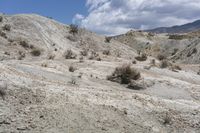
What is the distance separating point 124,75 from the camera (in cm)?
3011

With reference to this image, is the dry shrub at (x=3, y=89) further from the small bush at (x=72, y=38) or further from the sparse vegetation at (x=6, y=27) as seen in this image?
the small bush at (x=72, y=38)

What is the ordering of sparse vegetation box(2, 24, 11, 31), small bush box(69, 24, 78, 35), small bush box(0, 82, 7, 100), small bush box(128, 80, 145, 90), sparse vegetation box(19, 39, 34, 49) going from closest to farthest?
small bush box(0, 82, 7, 100) → small bush box(128, 80, 145, 90) → sparse vegetation box(19, 39, 34, 49) → sparse vegetation box(2, 24, 11, 31) → small bush box(69, 24, 78, 35)

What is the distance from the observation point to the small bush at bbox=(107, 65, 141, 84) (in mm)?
29812

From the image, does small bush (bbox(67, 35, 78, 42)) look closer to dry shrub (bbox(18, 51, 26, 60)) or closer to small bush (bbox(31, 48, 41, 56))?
small bush (bbox(31, 48, 41, 56))

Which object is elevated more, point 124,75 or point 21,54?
point 21,54

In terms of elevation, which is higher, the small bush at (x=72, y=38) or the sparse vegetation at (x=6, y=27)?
the sparse vegetation at (x=6, y=27)

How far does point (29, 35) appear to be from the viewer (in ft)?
160

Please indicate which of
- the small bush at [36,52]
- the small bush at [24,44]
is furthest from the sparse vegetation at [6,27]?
the small bush at [36,52]

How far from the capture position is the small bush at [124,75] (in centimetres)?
2981

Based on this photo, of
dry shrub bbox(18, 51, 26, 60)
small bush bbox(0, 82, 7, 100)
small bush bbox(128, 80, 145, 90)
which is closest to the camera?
small bush bbox(0, 82, 7, 100)

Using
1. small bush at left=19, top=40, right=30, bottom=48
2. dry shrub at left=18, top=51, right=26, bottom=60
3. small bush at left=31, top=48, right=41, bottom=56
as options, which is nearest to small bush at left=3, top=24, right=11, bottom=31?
small bush at left=19, top=40, right=30, bottom=48

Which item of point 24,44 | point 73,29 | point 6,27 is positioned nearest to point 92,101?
point 24,44

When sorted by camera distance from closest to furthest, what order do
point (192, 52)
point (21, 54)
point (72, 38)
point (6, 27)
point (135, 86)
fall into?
1. point (135, 86)
2. point (21, 54)
3. point (6, 27)
4. point (72, 38)
5. point (192, 52)

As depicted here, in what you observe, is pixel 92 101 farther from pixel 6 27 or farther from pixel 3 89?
pixel 6 27
